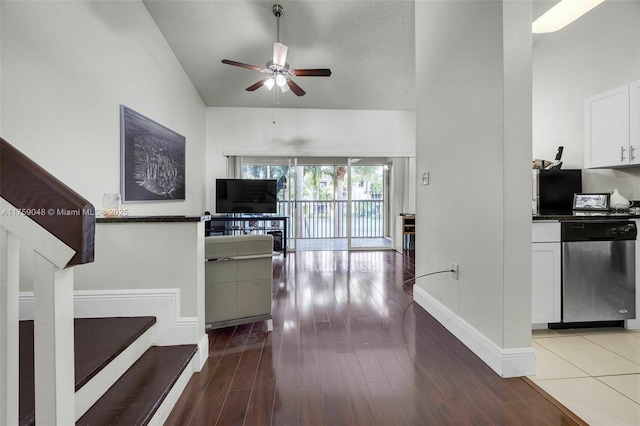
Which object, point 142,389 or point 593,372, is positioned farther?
point 593,372

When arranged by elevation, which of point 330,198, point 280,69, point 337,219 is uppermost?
point 280,69

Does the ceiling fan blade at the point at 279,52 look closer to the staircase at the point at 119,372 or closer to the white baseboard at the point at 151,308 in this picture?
the white baseboard at the point at 151,308

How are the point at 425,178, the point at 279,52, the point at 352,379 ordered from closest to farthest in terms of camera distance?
the point at 352,379 → the point at 425,178 → the point at 279,52

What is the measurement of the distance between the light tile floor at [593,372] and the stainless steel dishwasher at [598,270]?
5.9 inches

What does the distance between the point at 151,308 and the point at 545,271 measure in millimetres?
2728

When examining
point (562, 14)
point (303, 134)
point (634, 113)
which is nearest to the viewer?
point (634, 113)

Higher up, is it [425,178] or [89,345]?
[425,178]

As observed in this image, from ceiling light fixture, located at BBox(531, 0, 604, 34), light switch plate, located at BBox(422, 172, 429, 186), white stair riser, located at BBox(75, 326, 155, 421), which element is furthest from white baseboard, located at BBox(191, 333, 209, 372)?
ceiling light fixture, located at BBox(531, 0, 604, 34)

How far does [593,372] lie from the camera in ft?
5.49

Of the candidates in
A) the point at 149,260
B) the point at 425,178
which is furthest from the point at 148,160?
the point at 425,178

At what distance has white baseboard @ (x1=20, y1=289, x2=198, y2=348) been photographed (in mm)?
1704

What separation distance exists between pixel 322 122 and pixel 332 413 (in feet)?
17.0

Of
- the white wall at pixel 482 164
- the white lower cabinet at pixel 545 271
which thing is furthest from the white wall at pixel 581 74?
the white wall at pixel 482 164

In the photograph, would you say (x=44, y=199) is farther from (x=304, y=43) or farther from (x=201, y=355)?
(x=304, y=43)
